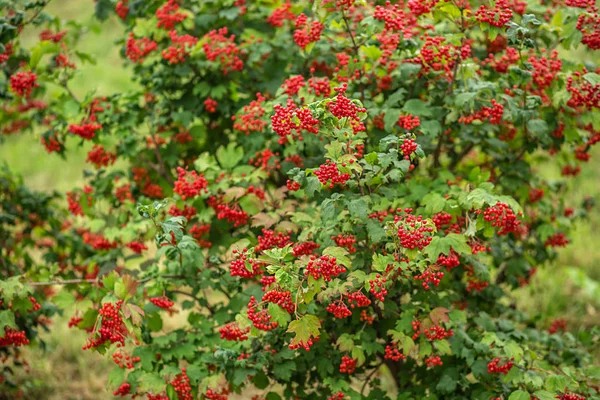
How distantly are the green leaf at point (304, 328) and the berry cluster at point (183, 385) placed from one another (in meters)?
0.91

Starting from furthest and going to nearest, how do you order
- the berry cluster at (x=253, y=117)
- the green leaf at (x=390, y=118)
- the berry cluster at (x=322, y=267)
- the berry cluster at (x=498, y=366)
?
the berry cluster at (x=253, y=117) < the green leaf at (x=390, y=118) < the berry cluster at (x=498, y=366) < the berry cluster at (x=322, y=267)

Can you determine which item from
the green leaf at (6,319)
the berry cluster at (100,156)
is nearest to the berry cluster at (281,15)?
the berry cluster at (100,156)

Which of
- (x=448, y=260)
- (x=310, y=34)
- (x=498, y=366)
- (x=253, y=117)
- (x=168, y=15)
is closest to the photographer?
(x=448, y=260)

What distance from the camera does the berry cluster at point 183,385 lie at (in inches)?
133

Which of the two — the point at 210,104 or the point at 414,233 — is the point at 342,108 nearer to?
the point at 414,233

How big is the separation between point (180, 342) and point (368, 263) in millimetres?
1317

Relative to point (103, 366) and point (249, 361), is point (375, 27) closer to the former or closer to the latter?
point (249, 361)

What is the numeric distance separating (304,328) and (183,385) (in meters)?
0.98

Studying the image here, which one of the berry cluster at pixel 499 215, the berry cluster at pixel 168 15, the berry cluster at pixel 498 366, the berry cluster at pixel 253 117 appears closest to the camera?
the berry cluster at pixel 499 215

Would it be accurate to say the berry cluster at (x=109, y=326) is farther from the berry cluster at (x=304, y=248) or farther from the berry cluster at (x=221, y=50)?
the berry cluster at (x=221, y=50)

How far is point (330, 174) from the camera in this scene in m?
2.82

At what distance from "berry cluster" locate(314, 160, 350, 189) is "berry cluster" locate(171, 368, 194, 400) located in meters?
1.39

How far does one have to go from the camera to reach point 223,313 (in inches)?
150

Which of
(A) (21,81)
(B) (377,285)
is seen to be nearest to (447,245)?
(B) (377,285)
